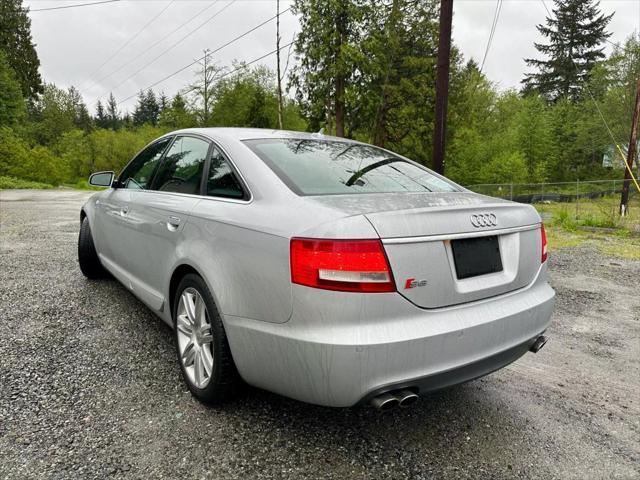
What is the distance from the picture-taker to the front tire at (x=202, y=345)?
2.16 m

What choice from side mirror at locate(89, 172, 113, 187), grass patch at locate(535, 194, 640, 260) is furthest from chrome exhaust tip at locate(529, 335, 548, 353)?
grass patch at locate(535, 194, 640, 260)

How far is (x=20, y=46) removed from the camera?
162ft

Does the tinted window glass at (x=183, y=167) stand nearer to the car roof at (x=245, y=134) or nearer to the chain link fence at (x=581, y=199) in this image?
the car roof at (x=245, y=134)

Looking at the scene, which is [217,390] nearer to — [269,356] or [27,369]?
[269,356]

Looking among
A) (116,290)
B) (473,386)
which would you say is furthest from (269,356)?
(116,290)

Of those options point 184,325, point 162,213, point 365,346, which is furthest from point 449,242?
point 162,213

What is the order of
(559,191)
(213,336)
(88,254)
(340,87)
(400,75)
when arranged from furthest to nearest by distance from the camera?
(400,75), (340,87), (559,191), (88,254), (213,336)

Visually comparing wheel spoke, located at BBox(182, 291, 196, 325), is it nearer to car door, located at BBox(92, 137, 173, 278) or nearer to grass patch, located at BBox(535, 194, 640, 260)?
car door, located at BBox(92, 137, 173, 278)

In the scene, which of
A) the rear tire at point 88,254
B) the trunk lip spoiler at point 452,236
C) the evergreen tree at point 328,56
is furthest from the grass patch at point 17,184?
the trunk lip spoiler at point 452,236

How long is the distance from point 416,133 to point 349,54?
602 cm

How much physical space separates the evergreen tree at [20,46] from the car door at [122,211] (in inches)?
2136

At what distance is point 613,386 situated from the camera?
2869 millimetres

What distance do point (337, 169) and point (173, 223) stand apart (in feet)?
3.39

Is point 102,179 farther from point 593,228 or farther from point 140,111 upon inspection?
point 140,111
